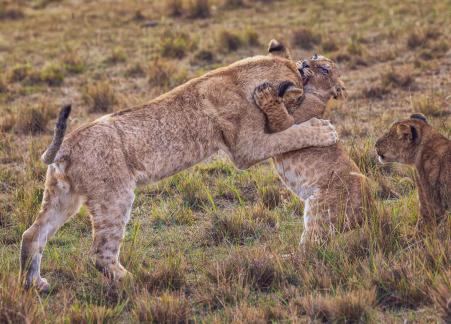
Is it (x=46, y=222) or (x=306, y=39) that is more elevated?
(x=46, y=222)

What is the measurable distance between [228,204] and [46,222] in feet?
8.23

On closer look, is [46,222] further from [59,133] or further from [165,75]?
[165,75]

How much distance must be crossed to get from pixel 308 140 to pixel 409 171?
1.86m

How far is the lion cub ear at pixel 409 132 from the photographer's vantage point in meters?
6.24

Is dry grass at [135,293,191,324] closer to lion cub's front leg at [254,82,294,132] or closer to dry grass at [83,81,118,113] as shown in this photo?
lion cub's front leg at [254,82,294,132]

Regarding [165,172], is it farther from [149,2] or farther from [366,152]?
[149,2]

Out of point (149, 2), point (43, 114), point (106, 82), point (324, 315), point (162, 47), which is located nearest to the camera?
point (324, 315)

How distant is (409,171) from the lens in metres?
8.05

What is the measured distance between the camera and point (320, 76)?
23.1ft

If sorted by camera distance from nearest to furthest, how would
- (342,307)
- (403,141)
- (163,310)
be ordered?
1. (342,307)
2. (163,310)
3. (403,141)

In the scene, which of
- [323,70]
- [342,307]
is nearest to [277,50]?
[323,70]

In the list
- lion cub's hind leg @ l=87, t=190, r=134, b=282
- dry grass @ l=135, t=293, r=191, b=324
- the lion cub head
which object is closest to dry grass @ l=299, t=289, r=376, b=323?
dry grass @ l=135, t=293, r=191, b=324

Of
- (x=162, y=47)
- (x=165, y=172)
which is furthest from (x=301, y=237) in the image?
(x=162, y=47)

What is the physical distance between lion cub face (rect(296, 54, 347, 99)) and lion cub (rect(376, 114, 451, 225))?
759 millimetres
